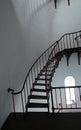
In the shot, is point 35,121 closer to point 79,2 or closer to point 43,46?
point 43,46

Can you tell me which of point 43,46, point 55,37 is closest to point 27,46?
point 43,46

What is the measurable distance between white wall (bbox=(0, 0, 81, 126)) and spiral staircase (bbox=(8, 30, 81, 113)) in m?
0.32

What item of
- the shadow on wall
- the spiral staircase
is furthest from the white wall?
the spiral staircase

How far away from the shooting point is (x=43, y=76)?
8.45m

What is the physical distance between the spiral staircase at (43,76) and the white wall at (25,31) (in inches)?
12.7

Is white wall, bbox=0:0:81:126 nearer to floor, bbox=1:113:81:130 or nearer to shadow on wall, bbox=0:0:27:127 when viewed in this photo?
shadow on wall, bbox=0:0:27:127

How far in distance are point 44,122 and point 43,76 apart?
381 cm

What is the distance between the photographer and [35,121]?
488 centimetres

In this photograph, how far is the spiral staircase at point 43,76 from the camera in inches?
246

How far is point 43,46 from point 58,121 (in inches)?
194

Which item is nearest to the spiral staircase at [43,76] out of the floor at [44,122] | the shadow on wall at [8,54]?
the shadow on wall at [8,54]

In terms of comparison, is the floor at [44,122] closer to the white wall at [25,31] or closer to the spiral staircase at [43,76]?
the white wall at [25,31]

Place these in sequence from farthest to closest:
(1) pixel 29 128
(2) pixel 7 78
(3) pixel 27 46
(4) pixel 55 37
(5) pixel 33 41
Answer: (4) pixel 55 37, (5) pixel 33 41, (3) pixel 27 46, (2) pixel 7 78, (1) pixel 29 128

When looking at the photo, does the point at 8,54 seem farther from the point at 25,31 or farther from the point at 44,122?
the point at 44,122
